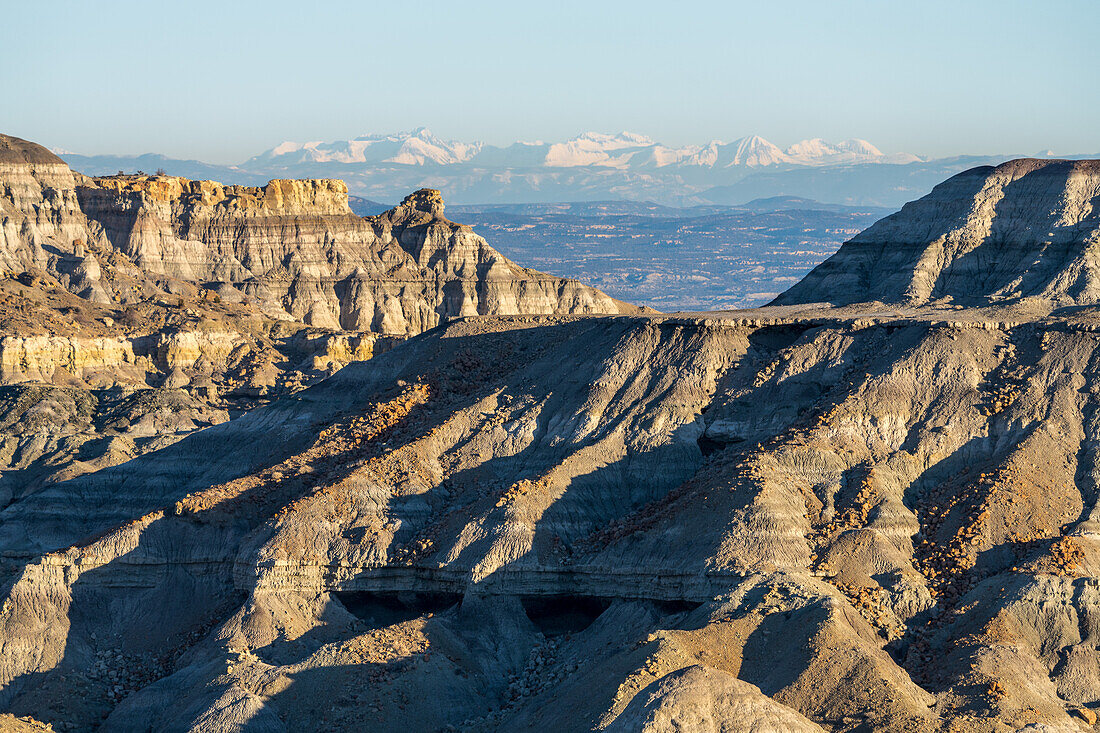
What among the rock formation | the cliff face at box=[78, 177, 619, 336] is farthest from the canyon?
the cliff face at box=[78, 177, 619, 336]

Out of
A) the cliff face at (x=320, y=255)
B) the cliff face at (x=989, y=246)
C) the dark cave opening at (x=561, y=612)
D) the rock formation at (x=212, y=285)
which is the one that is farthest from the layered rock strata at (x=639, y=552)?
the cliff face at (x=320, y=255)

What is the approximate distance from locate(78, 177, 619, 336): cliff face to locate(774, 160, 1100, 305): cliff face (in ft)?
287

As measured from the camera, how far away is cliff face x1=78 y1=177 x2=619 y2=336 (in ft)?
531

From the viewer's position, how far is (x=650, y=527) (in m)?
50.6

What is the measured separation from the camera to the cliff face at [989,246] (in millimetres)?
Result: 63000

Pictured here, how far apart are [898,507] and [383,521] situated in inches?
702

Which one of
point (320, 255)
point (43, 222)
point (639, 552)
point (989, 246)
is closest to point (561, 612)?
point (639, 552)

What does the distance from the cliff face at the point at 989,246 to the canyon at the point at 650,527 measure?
0.16 meters

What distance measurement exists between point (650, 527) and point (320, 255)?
126m

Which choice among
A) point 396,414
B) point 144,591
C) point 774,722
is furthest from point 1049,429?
point 144,591

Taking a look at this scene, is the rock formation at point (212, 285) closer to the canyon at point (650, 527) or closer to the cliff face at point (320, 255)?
the cliff face at point (320, 255)

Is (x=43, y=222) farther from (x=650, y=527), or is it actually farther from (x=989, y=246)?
(x=650, y=527)

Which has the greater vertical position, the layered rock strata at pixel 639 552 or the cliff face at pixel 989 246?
the cliff face at pixel 989 246

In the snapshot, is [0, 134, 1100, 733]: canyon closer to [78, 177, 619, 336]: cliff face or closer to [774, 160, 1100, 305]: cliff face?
[774, 160, 1100, 305]: cliff face
